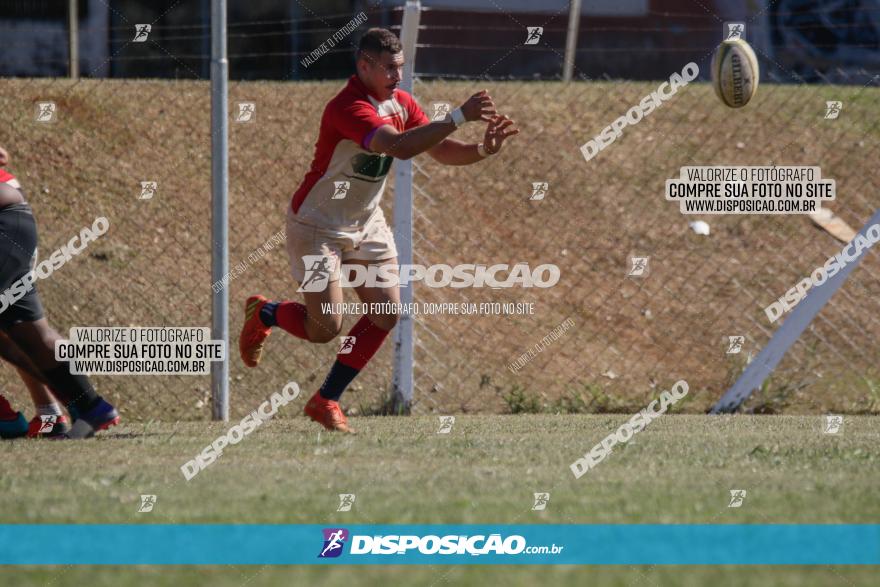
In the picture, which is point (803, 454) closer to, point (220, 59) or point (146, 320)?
point (220, 59)

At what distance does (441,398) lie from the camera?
9.56 meters

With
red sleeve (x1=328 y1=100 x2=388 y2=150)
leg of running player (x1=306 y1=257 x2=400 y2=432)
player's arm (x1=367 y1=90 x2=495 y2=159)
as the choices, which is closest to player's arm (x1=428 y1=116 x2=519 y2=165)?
player's arm (x1=367 y1=90 x2=495 y2=159)

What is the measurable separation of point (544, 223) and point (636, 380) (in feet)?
8.21

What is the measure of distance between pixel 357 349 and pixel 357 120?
141cm

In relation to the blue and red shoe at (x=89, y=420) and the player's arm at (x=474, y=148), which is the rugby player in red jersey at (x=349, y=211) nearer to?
the player's arm at (x=474, y=148)

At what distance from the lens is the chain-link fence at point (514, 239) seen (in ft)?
32.2

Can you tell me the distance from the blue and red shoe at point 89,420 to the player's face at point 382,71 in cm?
238

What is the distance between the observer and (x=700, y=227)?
1244cm

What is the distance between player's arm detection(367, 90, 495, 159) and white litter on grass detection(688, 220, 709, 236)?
6242mm

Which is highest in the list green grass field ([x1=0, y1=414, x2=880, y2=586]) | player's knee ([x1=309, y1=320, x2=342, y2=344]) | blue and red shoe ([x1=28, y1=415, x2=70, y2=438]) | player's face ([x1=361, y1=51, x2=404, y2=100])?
player's face ([x1=361, y1=51, x2=404, y2=100])

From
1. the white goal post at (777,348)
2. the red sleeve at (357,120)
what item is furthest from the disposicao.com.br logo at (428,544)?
the white goal post at (777,348)

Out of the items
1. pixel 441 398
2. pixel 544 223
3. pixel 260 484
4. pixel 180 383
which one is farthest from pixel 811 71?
pixel 260 484

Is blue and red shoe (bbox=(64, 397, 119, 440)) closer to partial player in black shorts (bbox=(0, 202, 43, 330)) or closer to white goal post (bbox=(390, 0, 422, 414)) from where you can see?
partial player in black shorts (bbox=(0, 202, 43, 330))

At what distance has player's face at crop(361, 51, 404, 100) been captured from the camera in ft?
22.9
